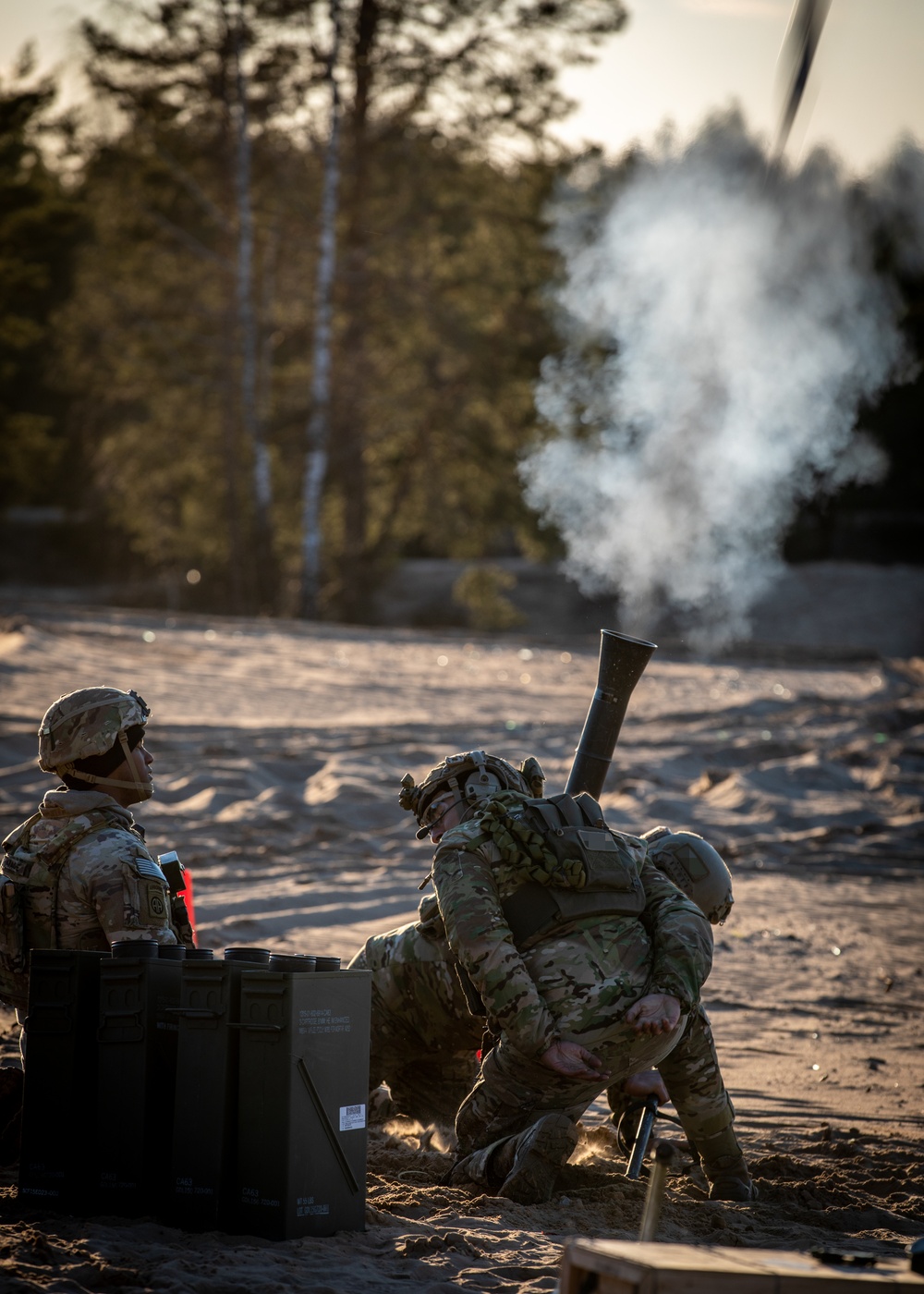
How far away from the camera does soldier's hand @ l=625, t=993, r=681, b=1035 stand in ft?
15.5

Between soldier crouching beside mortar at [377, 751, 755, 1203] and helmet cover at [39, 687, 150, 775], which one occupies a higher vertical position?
helmet cover at [39, 687, 150, 775]

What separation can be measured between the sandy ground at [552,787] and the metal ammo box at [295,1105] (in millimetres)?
123

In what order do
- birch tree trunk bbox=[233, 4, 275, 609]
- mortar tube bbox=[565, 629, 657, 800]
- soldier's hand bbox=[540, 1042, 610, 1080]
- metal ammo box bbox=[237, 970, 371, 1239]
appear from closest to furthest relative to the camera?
metal ammo box bbox=[237, 970, 371, 1239]
soldier's hand bbox=[540, 1042, 610, 1080]
mortar tube bbox=[565, 629, 657, 800]
birch tree trunk bbox=[233, 4, 275, 609]

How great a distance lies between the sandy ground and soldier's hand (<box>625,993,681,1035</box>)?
1.87 ft

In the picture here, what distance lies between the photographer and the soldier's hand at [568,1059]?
15.5ft

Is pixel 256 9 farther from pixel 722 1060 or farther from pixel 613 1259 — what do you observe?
pixel 613 1259

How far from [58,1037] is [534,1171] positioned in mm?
1538

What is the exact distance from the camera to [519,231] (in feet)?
94.6

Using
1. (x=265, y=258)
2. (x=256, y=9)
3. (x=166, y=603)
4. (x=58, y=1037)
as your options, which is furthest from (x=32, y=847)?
(x=166, y=603)

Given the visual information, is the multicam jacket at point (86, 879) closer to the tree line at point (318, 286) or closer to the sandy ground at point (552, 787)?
the sandy ground at point (552, 787)

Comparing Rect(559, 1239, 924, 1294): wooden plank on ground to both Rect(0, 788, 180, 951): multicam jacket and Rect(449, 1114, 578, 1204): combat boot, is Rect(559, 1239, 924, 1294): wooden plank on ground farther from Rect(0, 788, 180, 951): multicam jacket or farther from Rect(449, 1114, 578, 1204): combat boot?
Rect(0, 788, 180, 951): multicam jacket

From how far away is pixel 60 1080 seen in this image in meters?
4.28

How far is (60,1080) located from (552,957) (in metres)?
1.56

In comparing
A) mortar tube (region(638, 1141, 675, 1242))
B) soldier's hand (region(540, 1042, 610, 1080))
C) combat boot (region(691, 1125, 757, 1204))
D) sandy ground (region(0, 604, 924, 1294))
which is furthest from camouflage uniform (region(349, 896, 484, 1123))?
mortar tube (region(638, 1141, 675, 1242))
